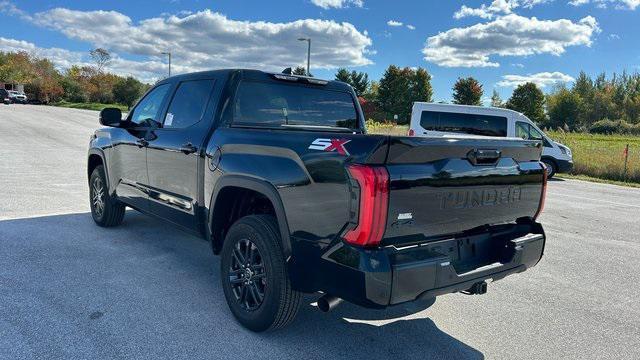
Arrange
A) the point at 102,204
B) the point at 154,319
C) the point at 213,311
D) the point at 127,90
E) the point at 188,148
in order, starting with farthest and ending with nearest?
1. the point at 127,90
2. the point at 102,204
3. the point at 188,148
4. the point at 213,311
5. the point at 154,319

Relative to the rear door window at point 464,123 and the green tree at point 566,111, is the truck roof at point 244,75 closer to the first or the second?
the rear door window at point 464,123

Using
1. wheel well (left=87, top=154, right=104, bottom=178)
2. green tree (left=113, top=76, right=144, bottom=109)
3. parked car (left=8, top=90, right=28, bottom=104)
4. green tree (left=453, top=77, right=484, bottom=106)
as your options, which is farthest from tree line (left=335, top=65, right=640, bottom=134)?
wheel well (left=87, top=154, right=104, bottom=178)

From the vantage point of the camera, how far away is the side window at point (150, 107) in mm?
4902

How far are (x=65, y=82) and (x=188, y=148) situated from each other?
85.7m

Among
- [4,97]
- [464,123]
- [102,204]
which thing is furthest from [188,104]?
[4,97]

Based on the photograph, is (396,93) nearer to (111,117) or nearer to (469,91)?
(469,91)

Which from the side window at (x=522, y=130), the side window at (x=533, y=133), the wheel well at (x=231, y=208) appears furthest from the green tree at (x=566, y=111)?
the wheel well at (x=231, y=208)

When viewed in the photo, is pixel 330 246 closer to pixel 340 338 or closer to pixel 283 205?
pixel 283 205

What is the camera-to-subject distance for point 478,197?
10.2 feet

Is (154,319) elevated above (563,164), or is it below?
below

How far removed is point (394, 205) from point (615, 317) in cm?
270

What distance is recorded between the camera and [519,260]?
3.31 m

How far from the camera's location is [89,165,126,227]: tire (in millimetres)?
5855

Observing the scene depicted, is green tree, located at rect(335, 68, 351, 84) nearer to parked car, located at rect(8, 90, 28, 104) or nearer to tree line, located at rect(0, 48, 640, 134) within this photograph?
tree line, located at rect(0, 48, 640, 134)
